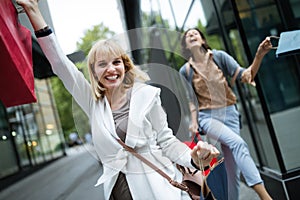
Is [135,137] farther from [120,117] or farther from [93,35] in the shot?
[93,35]

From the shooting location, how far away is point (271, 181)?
3.30m

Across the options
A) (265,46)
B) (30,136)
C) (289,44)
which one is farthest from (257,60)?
(30,136)

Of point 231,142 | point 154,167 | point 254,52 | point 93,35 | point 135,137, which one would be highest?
point 93,35

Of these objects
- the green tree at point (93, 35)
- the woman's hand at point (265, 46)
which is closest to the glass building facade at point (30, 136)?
the green tree at point (93, 35)

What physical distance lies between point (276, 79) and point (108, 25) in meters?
5.02

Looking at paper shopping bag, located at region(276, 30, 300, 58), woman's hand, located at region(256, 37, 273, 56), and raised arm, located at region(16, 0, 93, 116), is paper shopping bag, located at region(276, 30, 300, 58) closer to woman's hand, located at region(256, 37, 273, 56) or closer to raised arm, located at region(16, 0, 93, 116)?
woman's hand, located at region(256, 37, 273, 56)

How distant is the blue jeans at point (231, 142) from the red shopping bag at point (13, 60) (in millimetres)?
1277

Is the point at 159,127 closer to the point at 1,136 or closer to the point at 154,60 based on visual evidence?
the point at 154,60

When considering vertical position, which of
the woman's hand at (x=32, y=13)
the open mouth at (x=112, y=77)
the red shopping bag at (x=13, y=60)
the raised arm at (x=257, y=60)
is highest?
the woman's hand at (x=32, y=13)

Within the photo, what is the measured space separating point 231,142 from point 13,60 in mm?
1594

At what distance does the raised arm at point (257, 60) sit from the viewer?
195 cm

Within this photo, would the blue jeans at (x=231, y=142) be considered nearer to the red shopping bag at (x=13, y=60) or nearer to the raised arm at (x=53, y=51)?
the raised arm at (x=53, y=51)

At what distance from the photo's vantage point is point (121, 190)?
4.89 feet

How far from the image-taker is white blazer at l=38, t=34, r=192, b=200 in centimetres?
141
